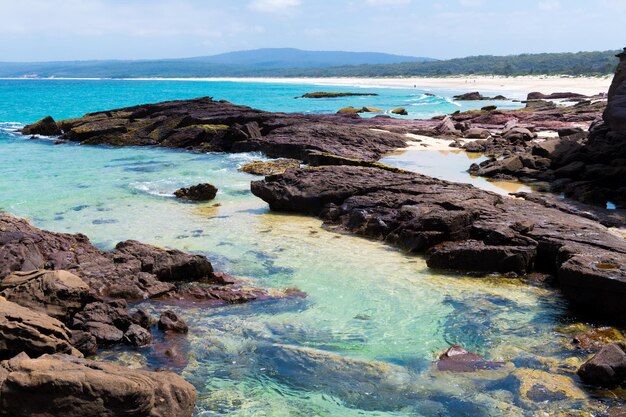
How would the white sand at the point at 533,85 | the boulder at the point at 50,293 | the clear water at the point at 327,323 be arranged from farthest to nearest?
the white sand at the point at 533,85 < the boulder at the point at 50,293 < the clear water at the point at 327,323

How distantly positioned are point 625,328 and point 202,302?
7296 mm

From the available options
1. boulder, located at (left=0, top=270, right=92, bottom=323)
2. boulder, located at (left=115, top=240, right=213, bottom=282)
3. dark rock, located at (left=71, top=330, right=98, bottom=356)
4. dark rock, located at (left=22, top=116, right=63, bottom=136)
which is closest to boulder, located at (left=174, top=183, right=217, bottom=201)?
boulder, located at (left=115, top=240, right=213, bottom=282)

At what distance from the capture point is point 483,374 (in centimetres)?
802

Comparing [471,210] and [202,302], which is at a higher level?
[471,210]

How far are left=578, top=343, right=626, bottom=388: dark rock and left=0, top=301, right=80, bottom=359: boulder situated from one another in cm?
688

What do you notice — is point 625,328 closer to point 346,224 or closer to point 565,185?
point 346,224

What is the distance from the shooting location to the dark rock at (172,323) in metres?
9.12

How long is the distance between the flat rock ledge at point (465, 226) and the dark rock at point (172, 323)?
586 centimetres

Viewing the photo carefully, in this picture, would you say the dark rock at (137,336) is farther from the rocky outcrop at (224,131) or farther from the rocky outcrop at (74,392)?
the rocky outcrop at (224,131)

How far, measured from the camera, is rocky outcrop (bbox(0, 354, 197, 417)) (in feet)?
19.2

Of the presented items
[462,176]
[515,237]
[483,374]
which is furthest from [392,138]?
[483,374]

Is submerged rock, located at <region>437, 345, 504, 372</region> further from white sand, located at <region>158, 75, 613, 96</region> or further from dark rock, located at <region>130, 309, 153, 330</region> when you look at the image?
white sand, located at <region>158, 75, 613, 96</region>

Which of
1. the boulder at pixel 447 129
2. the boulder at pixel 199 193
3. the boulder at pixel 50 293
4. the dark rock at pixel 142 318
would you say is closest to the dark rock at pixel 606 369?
the dark rock at pixel 142 318

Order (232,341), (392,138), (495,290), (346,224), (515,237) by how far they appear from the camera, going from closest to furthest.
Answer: (232,341) < (495,290) < (515,237) < (346,224) < (392,138)
